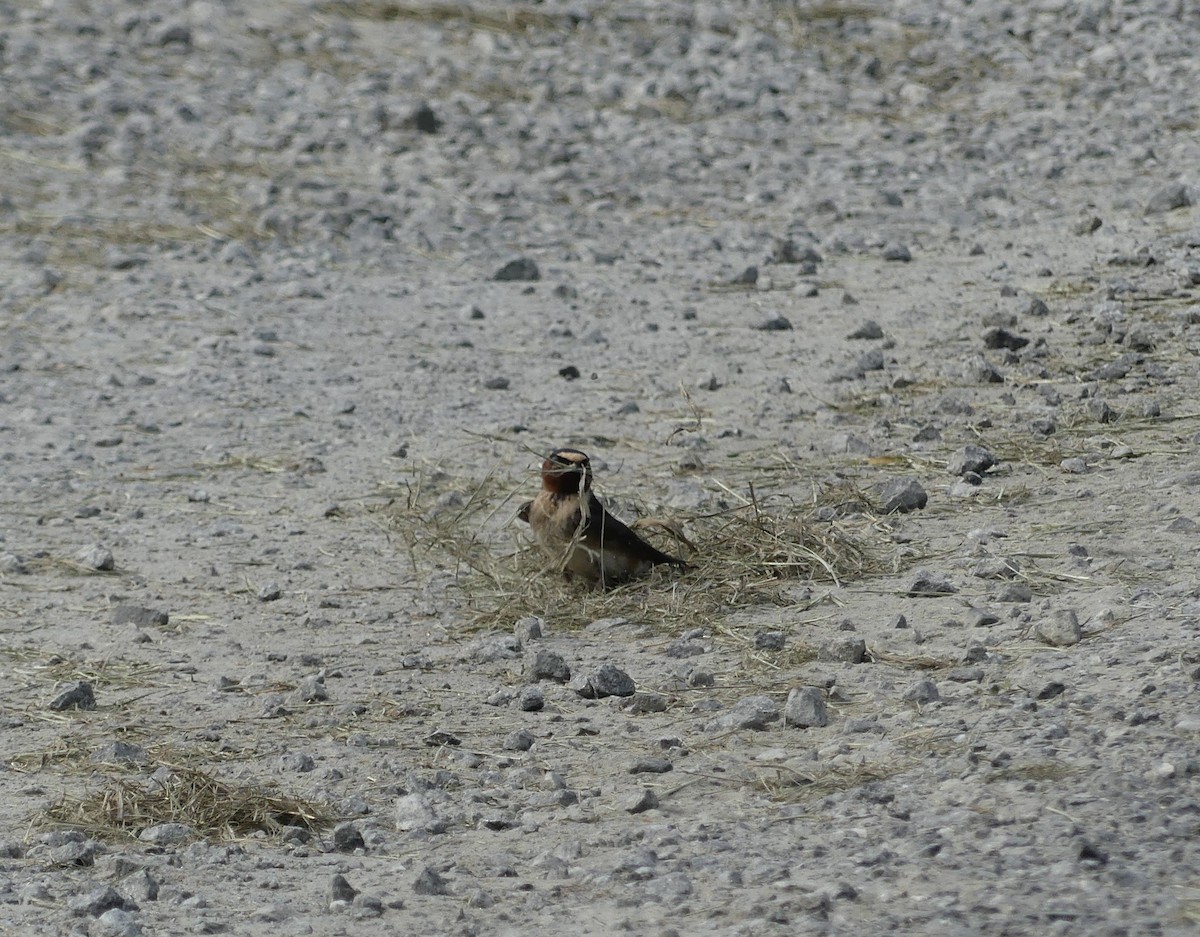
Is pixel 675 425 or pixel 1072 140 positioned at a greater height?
pixel 1072 140

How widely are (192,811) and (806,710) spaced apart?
1378mm

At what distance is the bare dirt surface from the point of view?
3.47m

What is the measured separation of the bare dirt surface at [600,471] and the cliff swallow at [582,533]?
131 millimetres

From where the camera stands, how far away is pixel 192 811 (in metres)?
3.72

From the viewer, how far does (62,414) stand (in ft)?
22.8

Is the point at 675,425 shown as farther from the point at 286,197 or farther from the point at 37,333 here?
the point at 286,197

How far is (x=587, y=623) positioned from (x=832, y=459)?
4.79ft

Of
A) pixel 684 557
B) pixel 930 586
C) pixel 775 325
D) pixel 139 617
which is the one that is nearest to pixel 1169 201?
pixel 775 325

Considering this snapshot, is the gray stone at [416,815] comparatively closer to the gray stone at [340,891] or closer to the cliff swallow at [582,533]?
the gray stone at [340,891]

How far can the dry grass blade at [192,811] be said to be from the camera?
3676 mm

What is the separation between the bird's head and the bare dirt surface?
0.31 metres

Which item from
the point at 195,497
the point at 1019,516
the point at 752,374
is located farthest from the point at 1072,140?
the point at 195,497

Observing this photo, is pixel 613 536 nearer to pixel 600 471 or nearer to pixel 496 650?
pixel 496 650

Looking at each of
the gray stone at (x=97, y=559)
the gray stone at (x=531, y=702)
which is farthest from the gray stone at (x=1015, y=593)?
the gray stone at (x=97, y=559)
